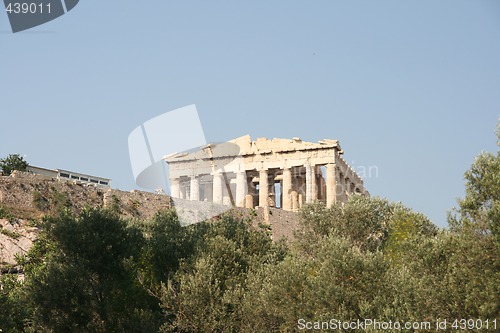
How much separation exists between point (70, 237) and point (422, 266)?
38.3ft

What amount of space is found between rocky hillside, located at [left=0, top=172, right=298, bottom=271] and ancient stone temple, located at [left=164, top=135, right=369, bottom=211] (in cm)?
1722

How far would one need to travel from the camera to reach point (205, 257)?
2859 cm

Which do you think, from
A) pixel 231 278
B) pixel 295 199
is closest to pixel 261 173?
pixel 295 199

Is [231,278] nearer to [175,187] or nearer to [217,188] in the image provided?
[217,188]

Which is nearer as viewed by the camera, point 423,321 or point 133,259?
point 423,321

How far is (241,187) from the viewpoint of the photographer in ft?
193

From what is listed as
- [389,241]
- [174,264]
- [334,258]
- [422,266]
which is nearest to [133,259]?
[174,264]

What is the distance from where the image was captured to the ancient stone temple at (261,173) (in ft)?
188

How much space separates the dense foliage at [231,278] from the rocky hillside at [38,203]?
1.06 metres

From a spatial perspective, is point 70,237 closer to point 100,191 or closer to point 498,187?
point 100,191

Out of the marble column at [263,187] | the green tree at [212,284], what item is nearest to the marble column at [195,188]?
the marble column at [263,187]

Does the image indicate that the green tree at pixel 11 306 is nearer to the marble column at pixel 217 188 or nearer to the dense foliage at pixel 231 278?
the dense foliage at pixel 231 278

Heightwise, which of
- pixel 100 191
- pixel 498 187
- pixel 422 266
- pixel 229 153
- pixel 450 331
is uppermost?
pixel 229 153

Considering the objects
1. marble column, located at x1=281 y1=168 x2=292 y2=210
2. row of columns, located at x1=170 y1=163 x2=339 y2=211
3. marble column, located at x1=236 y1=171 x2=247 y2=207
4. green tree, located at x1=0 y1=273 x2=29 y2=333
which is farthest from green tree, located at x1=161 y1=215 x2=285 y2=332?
marble column, located at x1=236 y1=171 x2=247 y2=207
